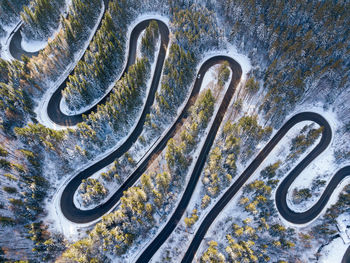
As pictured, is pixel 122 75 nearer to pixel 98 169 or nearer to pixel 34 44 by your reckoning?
pixel 98 169

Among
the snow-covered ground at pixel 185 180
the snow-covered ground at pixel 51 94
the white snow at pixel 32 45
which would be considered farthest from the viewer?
the white snow at pixel 32 45

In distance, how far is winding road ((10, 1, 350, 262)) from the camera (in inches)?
2507

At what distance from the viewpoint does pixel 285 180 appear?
71438 mm

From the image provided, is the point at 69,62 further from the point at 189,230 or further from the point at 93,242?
the point at 189,230

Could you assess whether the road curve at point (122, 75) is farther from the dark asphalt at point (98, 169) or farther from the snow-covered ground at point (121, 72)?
the dark asphalt at point (98, 169)

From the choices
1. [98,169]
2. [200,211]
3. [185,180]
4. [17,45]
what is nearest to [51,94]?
[17,45]

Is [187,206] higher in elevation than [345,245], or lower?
lower

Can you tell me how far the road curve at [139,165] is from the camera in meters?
64.3

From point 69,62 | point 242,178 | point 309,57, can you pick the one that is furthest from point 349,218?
point 69,62

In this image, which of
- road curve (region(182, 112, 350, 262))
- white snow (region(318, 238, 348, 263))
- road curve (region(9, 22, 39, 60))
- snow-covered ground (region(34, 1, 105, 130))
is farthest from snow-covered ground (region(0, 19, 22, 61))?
white snow (region(318, 238, 348, 263))

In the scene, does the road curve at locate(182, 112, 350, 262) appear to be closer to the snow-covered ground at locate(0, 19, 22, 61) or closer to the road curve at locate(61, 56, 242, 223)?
the road curve at locate(61, 56, 242, 223)

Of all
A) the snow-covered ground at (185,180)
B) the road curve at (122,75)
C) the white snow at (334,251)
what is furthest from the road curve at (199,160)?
the white snow at (334,251)

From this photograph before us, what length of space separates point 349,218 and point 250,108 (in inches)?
1975

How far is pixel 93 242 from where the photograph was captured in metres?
54.7
